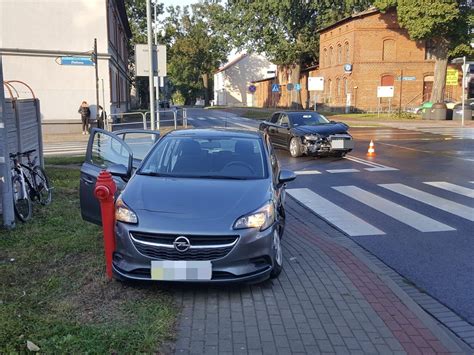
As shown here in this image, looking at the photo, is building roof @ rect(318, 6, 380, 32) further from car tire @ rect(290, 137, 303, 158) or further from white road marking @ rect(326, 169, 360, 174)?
white road marking @ rect(326, 169, 360, 174)

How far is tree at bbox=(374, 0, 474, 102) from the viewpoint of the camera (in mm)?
40625

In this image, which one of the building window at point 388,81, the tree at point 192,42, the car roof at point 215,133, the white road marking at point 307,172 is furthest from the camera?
the tree at point 192,42

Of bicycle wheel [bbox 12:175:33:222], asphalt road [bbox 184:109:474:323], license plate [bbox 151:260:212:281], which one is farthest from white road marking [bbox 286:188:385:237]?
bicycle wheel [bbox 12:175:33:222]

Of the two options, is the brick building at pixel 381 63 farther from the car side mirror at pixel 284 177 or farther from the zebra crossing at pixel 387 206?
the car side mirror at pixel 284 177

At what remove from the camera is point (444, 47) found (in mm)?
43438

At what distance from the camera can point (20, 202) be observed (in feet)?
24.8

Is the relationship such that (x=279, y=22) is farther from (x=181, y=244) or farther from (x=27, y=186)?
(x=181, y=244)

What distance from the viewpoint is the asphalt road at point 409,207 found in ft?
18.8

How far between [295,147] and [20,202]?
10848 millimetres

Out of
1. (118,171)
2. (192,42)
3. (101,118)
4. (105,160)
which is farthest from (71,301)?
(192,42)

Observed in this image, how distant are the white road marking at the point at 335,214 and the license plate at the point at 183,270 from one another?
3398mm

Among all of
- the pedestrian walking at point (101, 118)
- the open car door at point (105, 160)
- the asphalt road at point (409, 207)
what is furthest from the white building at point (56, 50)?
the open car door at point (105, 160)

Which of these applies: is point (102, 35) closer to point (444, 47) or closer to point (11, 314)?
point (11, 314)

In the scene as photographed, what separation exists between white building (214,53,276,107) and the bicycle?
91800 mm
